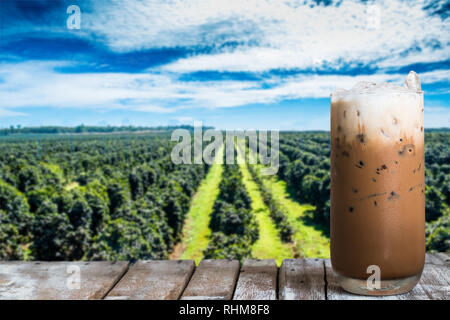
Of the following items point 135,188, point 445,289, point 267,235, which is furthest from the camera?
point 135,188

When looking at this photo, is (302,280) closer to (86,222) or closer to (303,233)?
(86,222)

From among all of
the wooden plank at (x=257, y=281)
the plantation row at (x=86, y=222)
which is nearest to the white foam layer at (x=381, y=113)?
the wooden plank at (x=257, y=281)

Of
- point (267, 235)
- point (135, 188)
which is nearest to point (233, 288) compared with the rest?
point (267, 235)

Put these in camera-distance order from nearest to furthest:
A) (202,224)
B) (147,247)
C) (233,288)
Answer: (233,288), (147,247), (202,224)

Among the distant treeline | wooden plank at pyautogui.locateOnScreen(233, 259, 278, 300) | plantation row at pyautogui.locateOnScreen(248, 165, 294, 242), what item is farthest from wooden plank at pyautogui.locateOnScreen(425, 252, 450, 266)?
the distant treeline

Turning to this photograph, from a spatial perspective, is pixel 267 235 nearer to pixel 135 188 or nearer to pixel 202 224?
pixel 202 224

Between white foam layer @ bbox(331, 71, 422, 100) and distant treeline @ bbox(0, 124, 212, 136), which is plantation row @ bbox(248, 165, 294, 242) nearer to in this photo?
white foam layer @ bbox(331, 71, 422, 100)
